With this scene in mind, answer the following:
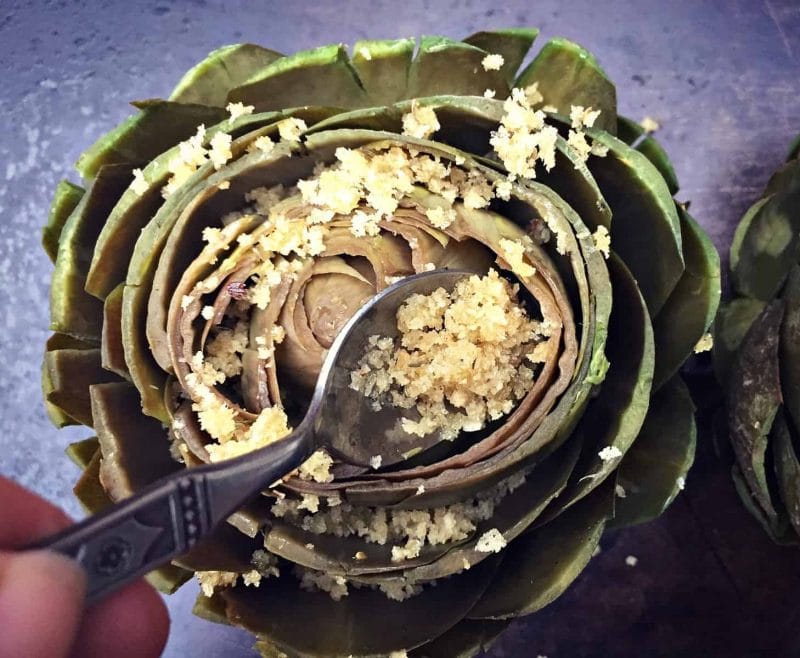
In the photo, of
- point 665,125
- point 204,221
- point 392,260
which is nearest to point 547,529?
point 392,260

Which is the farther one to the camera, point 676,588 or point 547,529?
point 676,588

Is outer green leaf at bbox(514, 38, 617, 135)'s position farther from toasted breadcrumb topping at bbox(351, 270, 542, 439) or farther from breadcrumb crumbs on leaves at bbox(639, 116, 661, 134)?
breadcrumb crumbs on leaves at bbox(639, 116, 661, 134)

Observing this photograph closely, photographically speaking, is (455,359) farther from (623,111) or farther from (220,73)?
(623,111)

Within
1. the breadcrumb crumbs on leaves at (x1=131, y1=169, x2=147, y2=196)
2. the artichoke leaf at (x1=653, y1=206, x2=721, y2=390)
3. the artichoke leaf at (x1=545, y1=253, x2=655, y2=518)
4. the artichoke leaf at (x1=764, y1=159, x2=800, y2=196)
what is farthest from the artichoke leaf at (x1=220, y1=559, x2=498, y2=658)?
the artichoke leaf at (x1=764, y1=159, x2=800, y2=196)

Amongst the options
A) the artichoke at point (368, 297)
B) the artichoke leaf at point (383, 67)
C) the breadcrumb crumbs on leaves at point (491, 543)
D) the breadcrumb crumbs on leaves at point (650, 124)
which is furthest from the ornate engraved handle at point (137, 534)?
the breadcrumb crumbs on leaves at point (650, 124)

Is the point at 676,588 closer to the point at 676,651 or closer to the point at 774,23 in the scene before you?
the point at 676,651

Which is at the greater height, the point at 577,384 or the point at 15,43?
the point at 15,43

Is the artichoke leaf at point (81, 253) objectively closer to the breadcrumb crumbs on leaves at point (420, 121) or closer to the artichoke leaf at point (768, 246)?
the breadcrumb crumbs on leaves at point (420, 121)
